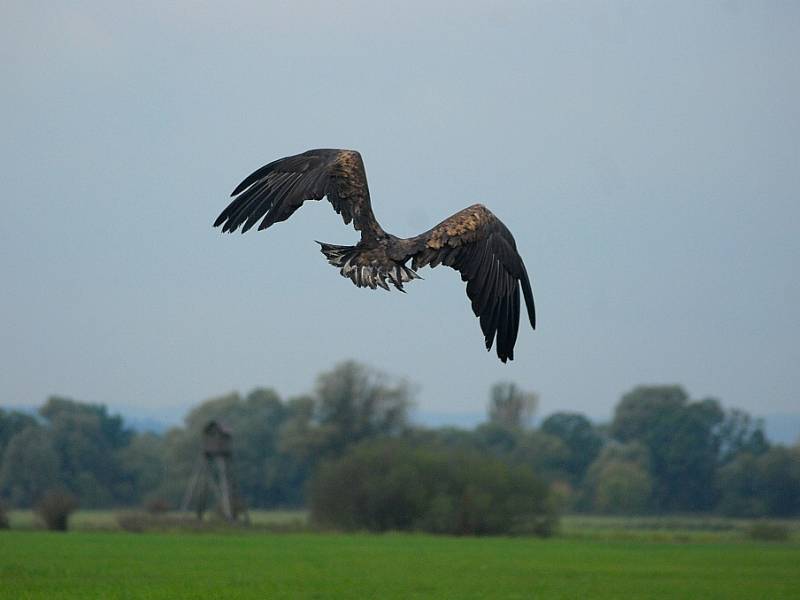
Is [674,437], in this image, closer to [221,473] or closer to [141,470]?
[141,470]

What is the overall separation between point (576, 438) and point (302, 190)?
111 m

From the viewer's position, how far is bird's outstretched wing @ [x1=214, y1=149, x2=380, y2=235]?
11.8 m

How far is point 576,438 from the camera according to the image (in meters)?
122

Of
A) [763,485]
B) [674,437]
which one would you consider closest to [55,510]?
[763,485]

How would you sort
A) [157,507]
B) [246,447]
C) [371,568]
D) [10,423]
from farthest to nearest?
[246,447] < [10,423] < [157,507] < [371,568]

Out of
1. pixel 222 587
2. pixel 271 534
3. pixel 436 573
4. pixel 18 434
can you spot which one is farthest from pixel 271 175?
pixel 18 434

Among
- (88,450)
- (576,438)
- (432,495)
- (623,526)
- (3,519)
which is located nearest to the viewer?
(3,519)

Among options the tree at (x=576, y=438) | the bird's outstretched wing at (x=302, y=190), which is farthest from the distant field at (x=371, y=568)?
the tree at (x=576, y=438)

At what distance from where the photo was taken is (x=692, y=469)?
108750mm

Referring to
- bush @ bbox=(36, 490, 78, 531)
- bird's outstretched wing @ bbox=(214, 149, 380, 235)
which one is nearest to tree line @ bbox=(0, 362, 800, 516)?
bush @ bbox=(36, 490, 78, 531)

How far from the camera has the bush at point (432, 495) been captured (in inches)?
2677

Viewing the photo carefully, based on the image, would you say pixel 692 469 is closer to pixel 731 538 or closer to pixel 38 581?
pixel 731 538

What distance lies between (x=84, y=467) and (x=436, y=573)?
62.6 meters

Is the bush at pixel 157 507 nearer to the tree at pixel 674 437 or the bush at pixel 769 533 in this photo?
the bush at pixel 769 533
